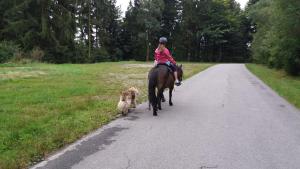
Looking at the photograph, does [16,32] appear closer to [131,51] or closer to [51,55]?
[51,55]

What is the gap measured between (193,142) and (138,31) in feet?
197

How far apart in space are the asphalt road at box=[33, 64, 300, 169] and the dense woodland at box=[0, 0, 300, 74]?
15882mm

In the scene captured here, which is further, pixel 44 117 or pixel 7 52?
pixel 7 52

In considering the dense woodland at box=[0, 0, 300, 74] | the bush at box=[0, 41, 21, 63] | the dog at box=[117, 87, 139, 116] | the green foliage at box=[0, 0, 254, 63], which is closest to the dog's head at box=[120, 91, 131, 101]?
the dog at box=[117, 87, 139, 116]

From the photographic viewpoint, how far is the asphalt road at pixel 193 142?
5.47 metres

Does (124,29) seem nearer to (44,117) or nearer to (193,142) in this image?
(44,117)

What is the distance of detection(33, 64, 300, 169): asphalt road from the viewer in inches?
215

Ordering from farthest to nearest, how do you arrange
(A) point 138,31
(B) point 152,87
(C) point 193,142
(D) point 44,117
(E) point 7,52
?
(A) point 138,31 → (E) point 7,52 → (B) point 152,87 → (D) point 44,117 → (C) point 193,142

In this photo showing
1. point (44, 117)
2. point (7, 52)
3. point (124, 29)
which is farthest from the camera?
point (124, 29)

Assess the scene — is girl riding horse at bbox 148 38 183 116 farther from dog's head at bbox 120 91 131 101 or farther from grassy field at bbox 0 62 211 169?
grassy field at bbox 0 62 211 169

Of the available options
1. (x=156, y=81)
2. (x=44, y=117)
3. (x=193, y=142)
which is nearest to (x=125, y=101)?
(x=156, y=81)

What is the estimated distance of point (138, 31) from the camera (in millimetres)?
65688

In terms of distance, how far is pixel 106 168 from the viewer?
17.0 ft

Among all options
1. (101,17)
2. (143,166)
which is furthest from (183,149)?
→ (101,17)
